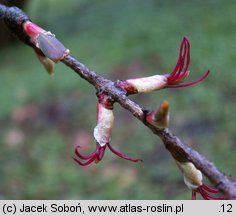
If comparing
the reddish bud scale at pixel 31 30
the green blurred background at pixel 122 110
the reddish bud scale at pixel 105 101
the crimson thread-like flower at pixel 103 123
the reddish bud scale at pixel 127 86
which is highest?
the green blurred background at pixel 122 110

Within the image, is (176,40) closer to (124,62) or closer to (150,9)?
(124,62)

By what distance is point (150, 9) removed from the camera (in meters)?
7.29

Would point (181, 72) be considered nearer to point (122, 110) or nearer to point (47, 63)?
point (47, 63)

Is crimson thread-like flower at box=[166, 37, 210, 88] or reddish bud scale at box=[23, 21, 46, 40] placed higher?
reddish bud scale at box=[23, 21, 46, 40]

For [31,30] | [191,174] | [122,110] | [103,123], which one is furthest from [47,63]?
[122,110]

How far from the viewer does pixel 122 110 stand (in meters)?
4.79

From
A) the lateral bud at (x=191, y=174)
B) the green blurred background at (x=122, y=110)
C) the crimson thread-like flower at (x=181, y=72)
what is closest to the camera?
the lateral bud at (x=191, y=174)

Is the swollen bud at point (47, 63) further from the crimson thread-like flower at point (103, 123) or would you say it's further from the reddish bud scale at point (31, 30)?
the crimson thread-like flower at point (103, 123)

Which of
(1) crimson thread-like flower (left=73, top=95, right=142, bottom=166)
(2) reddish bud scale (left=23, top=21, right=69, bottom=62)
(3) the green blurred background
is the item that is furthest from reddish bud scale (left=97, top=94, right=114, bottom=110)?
(3) the green blurred background

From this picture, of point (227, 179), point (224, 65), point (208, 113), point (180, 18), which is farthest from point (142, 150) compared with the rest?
point (227, 179)

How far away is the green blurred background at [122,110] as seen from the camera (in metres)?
3.79

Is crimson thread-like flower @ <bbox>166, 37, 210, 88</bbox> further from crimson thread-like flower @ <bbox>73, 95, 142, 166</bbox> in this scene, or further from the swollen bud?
the swollen bud

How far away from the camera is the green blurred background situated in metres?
3.79

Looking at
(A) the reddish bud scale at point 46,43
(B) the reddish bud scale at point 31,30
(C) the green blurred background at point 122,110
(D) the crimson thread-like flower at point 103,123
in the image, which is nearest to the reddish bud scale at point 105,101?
(D) the crimson thread-like flower at point 103,123
